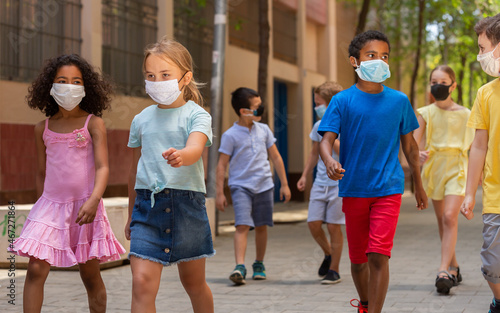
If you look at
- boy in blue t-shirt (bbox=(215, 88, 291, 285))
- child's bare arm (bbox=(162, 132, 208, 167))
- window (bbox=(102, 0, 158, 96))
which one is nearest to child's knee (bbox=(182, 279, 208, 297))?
child's bare arm (bbox=(162, 132, 208, 167))

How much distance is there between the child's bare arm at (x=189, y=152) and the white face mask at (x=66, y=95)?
1280 mm

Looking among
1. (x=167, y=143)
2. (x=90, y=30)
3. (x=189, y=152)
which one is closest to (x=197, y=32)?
(x=90, y=30)

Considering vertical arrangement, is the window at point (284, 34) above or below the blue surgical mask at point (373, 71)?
above

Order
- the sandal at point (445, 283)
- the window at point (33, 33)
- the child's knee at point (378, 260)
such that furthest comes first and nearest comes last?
the window at point (33, 33) → the sandal at point (445, 283) → the child's knee at point (378, 260)

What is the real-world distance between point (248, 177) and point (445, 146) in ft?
6.43

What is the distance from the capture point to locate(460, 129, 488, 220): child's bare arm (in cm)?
512

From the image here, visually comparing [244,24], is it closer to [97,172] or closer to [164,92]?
[97,172]

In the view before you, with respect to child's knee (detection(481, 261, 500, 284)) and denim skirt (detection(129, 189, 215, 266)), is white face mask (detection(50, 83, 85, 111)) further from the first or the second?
child's knee (detection(481, 261, 500, 284))

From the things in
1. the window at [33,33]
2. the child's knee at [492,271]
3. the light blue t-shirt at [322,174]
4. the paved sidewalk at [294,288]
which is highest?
the window at [33,33]

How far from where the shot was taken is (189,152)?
14.1ft

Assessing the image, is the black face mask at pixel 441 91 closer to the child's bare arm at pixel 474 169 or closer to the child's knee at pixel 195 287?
the child's bare arm at pixel 474 169

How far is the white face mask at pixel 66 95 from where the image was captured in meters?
5.44

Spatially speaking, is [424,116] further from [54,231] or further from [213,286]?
[54,231]

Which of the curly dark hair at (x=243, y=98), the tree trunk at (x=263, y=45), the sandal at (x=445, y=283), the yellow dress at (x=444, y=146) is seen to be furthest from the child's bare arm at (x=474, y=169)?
the tree trunk at (x=263, y=45)
